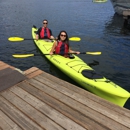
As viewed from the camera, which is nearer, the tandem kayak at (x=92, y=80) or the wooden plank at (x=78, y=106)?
the wooden plank at (x=78, y=106)

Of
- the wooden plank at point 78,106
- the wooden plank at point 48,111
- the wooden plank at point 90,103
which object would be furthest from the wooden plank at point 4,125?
the wooden plank at point 90,103

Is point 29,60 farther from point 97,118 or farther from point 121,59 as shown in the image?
point 97,118

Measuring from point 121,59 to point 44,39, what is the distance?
438cm

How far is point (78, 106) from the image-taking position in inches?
153

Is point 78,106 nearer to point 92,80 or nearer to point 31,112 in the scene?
point 31,112

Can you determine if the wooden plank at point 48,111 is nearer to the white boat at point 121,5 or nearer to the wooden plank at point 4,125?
the wooden plank at point 4,125

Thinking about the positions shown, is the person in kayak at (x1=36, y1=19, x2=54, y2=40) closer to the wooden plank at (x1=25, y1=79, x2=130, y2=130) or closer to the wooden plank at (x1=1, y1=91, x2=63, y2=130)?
the wooden plank at (x1=25, y1=79, x2=130, y2=130)

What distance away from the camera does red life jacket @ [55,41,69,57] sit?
7.39m

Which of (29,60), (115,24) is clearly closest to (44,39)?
(29,60)

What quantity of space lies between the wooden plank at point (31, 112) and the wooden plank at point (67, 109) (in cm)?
36

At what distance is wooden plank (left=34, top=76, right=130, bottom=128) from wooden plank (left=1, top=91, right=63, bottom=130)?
0.92m

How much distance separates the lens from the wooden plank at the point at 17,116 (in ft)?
10.8

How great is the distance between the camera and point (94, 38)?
42.2ft

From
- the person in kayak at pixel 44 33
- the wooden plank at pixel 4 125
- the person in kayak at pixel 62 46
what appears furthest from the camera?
the person in kayak at pixel 44 33
